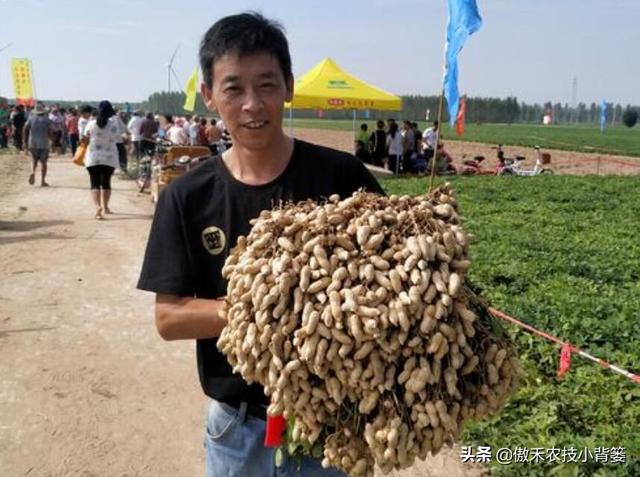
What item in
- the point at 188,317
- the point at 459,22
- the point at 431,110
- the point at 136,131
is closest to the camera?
the point at 188,317

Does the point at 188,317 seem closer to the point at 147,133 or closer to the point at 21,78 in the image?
the point at 147,133

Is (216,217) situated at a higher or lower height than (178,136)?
higher

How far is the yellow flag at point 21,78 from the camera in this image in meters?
32.2

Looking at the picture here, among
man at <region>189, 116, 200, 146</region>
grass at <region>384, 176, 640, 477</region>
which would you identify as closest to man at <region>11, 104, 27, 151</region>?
man at <region>189, 116, 200, 146</region>

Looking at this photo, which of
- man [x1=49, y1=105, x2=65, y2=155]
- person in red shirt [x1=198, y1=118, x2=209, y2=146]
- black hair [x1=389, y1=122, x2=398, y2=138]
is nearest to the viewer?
person in red shirt [x1=198, y1=118, x2=209, y2=146]

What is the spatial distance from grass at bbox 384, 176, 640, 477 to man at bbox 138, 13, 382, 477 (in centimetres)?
250

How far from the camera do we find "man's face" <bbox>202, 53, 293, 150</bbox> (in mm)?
2328

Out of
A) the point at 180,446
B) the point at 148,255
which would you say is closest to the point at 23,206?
the point at 180,446

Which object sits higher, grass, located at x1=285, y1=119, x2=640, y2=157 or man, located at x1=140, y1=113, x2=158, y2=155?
man, located at x1=140, y1=113, x2=158, y2=155

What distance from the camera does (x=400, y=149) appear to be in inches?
859

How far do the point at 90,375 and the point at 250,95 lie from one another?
4.15 metres

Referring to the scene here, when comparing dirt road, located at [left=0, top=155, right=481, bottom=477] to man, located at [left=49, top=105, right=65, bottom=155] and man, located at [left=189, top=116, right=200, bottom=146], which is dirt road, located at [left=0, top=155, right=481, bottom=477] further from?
man, located at [left=49, top=105, right=65, bottom=155]

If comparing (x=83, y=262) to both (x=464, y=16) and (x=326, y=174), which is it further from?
(x=326, y=174)

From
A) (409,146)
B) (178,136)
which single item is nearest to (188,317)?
(178,136)
